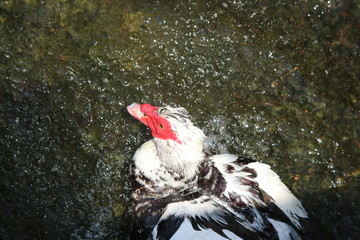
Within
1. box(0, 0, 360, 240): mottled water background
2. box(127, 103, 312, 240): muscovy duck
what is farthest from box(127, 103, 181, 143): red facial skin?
box(0, 0, 360, 240): mottled water background

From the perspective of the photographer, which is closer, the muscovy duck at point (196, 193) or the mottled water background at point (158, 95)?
the muscovy duck at point (196, 193)

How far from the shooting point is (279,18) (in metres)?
3.40

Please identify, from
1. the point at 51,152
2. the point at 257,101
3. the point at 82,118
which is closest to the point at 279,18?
the point at 257,101

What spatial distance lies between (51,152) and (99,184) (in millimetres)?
439

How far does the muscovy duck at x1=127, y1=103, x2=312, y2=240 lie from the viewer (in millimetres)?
2596

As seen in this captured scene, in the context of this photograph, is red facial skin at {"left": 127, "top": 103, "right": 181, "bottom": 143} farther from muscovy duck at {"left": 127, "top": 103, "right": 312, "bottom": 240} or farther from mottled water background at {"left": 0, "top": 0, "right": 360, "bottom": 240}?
mottled water background at {"left": 0, "top": 0, "right": 360, "bottom": 240}

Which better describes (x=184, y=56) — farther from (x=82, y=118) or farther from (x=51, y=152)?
(x=51, y=152)

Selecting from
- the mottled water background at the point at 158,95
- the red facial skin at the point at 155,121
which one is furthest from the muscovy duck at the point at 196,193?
the mottled water background at the point at 158,95

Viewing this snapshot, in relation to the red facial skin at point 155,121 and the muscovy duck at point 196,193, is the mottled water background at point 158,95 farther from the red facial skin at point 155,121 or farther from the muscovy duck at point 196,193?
the red facial skin at point 155,121

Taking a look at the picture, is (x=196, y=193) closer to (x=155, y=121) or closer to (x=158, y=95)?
(x=155, y=121)

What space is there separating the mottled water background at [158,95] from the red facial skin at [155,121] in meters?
0.60

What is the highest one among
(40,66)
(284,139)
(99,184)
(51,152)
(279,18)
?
(40,66)

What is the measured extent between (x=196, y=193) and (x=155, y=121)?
0.55 meters

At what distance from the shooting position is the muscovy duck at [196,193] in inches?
102
